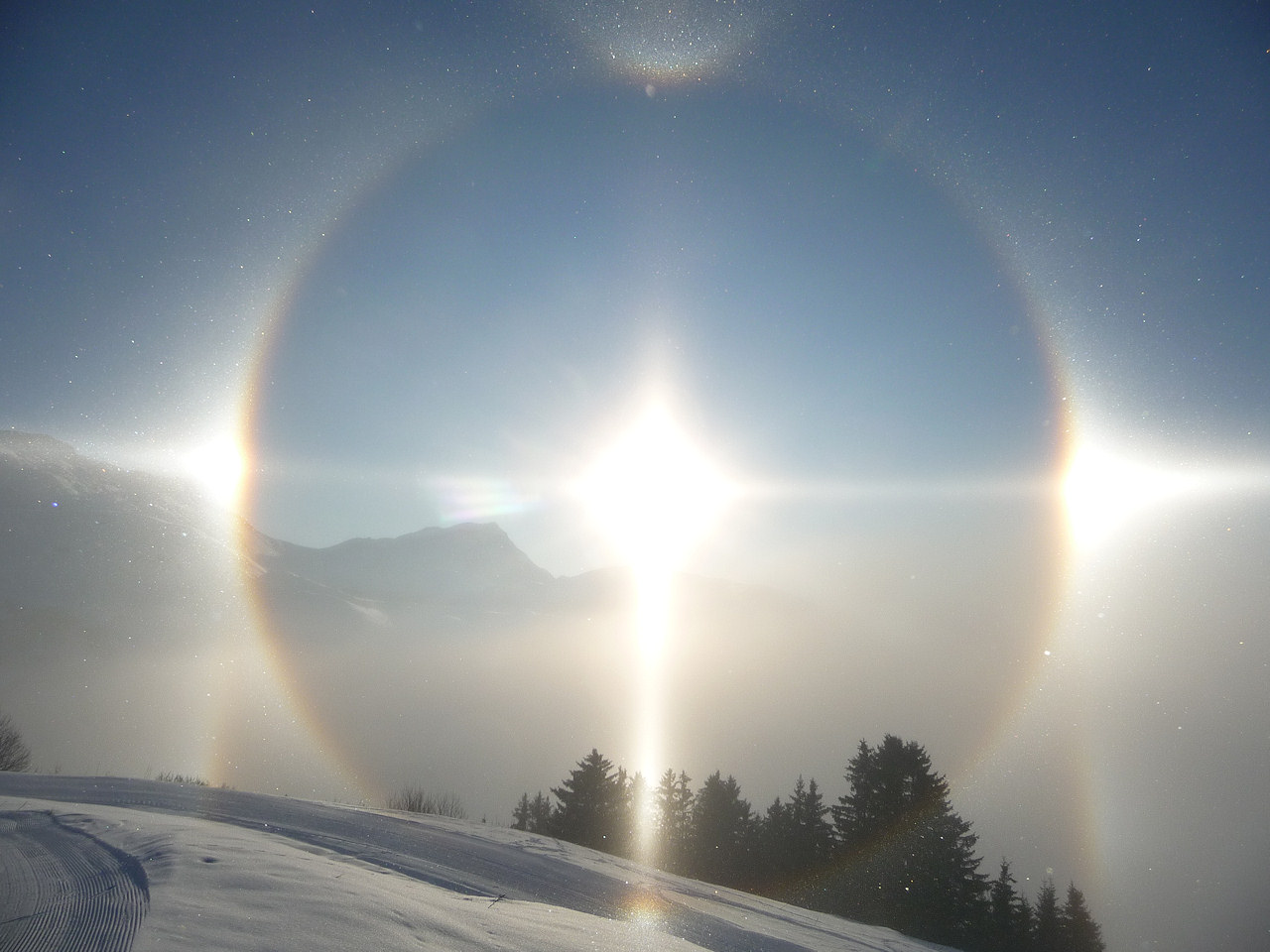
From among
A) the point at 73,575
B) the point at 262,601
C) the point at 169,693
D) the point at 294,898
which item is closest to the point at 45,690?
the point at 169,693

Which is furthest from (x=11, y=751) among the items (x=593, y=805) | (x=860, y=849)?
(x=860, y=849)

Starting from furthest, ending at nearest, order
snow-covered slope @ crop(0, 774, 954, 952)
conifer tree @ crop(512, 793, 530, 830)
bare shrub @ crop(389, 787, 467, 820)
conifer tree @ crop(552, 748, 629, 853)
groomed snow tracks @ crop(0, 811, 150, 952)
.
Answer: conifer tree @ crop(512, 793, 530, 830) → conifer tree @ crop(552, 748, 629, 853) → bare shrub @ crop(389, 787, 467, 820) → snow-covered slope @ crop(0, 774, 954, 952) → groomed snow tracks @ crop(0, 811, 150, 952)

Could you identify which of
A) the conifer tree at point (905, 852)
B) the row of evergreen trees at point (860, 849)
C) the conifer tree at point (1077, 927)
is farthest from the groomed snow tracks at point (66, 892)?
the conifer tree at point (1077, 927)

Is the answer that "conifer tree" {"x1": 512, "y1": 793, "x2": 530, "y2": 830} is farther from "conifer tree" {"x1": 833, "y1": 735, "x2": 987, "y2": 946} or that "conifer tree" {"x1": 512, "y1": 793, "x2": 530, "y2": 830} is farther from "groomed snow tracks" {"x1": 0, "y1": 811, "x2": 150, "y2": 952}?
"groomed snow tracks" {"x1": 0, "y1": 811, "x2": 150, "y2": 952}

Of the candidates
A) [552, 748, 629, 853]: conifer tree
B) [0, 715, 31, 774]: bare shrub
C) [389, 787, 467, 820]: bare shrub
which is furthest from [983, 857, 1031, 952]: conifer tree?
[0, 715, 31, 774]: bare shrub

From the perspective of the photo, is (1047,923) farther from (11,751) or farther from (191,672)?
(191,672)
